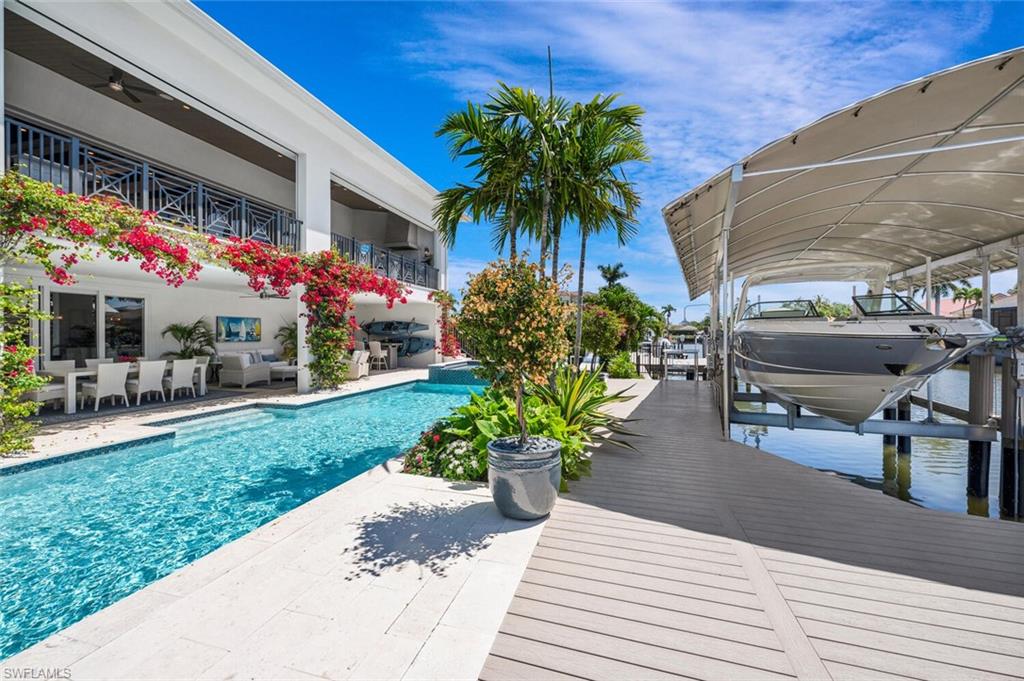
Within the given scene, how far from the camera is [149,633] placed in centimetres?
221

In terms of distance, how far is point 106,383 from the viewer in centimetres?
852

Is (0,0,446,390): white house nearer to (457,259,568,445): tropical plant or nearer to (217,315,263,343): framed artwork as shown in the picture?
(217,315,263,343): framed artwork

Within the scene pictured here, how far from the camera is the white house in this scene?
7.38 meters

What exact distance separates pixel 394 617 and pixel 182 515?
3338mm

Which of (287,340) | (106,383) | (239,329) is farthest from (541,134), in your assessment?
(287,340)

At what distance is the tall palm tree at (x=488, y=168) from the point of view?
6.45 metres

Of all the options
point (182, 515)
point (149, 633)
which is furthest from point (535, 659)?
point (182, 515)

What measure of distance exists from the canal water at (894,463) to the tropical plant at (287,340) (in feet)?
46.5

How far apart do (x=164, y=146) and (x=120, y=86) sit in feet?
10.5

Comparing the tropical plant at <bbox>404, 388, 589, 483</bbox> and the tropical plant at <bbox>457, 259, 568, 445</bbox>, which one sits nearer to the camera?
the tropical plant at <bbox>457, 259, 568, 445</bbox>

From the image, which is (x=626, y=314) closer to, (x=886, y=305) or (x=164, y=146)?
(x=886, y=305)

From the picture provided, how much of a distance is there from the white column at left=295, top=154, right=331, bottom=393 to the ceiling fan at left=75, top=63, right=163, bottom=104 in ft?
9.72

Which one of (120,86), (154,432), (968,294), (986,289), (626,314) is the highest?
(120,86)

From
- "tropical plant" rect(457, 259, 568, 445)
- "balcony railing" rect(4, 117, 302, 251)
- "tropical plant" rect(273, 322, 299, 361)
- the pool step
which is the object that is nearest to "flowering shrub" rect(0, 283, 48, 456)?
the pool step
